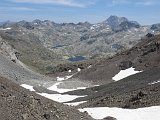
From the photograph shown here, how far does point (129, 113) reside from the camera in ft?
124

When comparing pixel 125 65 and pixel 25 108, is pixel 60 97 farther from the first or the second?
pixel 125 65

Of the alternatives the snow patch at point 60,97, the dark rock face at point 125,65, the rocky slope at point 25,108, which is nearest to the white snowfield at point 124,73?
the dark rock face at point 125,65

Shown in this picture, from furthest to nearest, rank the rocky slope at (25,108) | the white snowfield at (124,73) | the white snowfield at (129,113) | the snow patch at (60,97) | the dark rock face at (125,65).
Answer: the dark rock face at (125,65)
the white snowfield at (124,73)
the snow patch at (60,97)
the white snowfield at (129,113)
the rocky slope at (25,108)

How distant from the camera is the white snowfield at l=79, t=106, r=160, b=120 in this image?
117 feet

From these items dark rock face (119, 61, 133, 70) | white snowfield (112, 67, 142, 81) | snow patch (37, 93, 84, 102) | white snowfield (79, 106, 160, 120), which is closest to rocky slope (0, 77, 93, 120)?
white snowfield (79, 106, 160, 120)

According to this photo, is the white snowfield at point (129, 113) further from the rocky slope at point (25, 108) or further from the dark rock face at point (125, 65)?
the dark rock face at point (125, 65)

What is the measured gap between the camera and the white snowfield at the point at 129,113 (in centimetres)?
3578

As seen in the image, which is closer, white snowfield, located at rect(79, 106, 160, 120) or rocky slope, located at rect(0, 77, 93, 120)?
rocky slope, located at rect(0, 77, 93, 120)

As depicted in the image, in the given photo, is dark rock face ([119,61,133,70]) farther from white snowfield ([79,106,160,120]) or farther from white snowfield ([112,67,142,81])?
white snowfield ([79,106,160,120])

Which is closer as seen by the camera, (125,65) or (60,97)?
(60,97)

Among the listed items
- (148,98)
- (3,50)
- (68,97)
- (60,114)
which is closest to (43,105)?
(60,114)

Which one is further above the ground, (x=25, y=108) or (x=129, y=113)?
(x=25, y=108)

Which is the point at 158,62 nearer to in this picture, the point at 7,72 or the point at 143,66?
the point at 143,66

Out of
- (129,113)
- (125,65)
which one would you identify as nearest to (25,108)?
(129,113)
